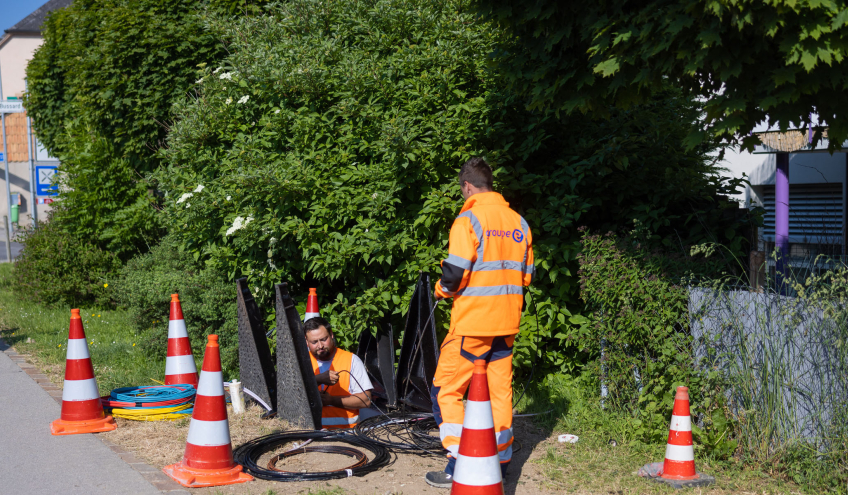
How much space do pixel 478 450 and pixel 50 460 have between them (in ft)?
9.76

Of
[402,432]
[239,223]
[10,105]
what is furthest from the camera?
[10,105]

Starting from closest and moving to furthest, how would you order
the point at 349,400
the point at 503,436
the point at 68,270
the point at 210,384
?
the point at 503,436, the point at 210,384, the point at 349,400, the point at 68,270

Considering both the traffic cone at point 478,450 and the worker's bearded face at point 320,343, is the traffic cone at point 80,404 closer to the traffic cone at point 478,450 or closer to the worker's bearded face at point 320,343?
the worker's bearded face at point 320,343

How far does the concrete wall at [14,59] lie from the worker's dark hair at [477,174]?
47.8 m

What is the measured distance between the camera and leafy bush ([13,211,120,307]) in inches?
435

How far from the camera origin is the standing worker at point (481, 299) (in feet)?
13.5

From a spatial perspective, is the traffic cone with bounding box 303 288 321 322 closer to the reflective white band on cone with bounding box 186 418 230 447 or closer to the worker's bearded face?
the worker's bearded face

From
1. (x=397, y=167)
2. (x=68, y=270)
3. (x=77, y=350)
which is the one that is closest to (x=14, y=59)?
(x=68, y=270)

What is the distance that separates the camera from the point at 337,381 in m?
5.71

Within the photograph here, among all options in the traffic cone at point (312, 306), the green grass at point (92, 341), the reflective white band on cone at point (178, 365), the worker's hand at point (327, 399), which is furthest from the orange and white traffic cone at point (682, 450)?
the green grass at point (92, 341)

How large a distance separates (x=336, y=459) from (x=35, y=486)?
71.4 inches

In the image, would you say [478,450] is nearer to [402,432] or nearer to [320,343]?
[402,432]

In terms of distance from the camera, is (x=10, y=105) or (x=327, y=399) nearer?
(x=327, y=399)

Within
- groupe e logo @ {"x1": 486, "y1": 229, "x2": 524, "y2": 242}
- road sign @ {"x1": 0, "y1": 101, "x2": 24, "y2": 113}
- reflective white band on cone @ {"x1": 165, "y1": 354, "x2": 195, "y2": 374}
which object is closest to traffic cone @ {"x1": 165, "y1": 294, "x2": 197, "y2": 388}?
reflective white band on cone @ {"x1": 165, "y1": 354, "x2": 195, "y2": 374}
